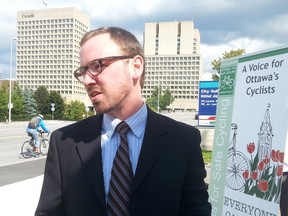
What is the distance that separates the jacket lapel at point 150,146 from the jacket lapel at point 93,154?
15 centimetres

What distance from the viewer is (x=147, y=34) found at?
436 feet

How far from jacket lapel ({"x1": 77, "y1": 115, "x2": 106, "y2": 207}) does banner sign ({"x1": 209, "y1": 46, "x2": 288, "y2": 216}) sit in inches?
77.2

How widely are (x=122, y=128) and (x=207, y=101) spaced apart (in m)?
7.06

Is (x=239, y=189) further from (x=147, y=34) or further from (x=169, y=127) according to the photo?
(x=147, y=34)

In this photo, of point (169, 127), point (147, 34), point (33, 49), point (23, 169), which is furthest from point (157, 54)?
point (169, 127)

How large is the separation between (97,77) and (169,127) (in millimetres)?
426

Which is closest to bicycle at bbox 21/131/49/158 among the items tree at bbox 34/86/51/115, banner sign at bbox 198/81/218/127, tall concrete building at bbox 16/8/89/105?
banner sign at bbox 198/81/218/127

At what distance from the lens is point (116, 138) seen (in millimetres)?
1703

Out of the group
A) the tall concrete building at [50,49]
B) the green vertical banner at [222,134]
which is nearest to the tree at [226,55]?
the green vertical banner at [222,134]

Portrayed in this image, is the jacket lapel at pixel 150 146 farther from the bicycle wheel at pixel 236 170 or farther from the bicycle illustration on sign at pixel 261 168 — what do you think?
the bicycle wheel at pixel 236 170

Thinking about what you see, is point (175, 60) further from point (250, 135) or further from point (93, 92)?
point (93, 92)

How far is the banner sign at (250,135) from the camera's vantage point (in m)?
3.18

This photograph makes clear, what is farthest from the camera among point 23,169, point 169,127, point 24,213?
point 23,169

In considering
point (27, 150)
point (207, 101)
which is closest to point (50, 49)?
point (27, 150)
